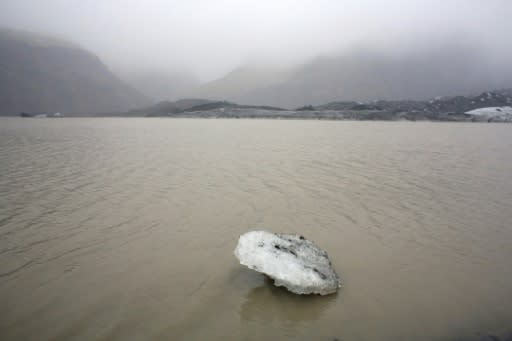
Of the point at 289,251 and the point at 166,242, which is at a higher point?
the point at 289,251

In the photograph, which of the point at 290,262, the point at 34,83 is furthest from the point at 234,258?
the point at 34,83

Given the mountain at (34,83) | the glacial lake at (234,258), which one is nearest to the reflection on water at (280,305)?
the glacial lake at (234,258)

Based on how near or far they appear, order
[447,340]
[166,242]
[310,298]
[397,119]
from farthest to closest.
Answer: [397,119], [166,242], [310,298], [447,340]

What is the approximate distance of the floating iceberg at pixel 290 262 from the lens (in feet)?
16.6

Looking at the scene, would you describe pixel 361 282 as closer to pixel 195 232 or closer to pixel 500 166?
pixel 195 232

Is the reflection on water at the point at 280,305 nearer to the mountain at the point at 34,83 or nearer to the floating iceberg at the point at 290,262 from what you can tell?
the floating iceberg at the point at 290,262

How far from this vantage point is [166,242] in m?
7.00

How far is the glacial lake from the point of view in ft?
14.4

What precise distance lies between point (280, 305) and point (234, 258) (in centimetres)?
179

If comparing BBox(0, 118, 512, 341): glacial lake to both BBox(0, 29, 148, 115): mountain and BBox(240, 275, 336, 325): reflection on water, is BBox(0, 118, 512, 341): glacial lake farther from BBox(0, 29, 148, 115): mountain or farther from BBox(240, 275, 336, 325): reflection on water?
BBox(0, 29, 148, 115): mountain

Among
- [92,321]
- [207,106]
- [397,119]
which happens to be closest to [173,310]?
[92,321]

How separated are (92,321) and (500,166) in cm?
2178

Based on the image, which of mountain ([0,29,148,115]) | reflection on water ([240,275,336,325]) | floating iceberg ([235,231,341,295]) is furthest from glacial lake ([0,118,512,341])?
mountain ([0,29,148,115])

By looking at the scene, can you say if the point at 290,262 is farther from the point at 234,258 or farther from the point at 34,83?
the point at 34,83
